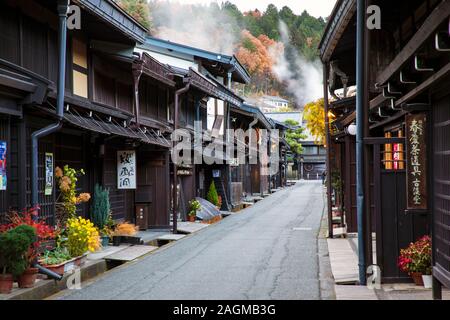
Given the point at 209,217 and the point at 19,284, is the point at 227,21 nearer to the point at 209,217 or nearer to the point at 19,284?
the point at 209,217

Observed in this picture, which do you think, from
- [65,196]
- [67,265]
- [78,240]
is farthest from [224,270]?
[65,196]

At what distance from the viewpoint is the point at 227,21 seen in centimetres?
12875

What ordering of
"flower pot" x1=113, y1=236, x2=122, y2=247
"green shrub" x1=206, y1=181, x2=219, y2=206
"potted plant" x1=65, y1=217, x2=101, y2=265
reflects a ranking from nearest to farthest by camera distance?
"potted plant" x1=65, y1=217, x2=101, y2=265 → "flower pot" x1=113, y1=236, x2=122, y2=247 → "green shrub" x1=206, y1=181, x2=219, y2=206

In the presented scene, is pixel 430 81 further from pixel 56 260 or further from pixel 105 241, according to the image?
pixel 105 241

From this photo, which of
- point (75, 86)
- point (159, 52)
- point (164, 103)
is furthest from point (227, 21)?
point (75, 86)

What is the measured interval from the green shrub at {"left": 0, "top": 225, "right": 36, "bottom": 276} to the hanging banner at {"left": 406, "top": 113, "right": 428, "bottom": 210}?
654 centimetres

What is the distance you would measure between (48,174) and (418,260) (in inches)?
348

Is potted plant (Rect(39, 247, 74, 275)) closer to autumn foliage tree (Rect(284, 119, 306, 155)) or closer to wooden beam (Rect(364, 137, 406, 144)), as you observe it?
wooden beam (Rect(364, 137, 406, 144))

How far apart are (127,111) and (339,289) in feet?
40.8

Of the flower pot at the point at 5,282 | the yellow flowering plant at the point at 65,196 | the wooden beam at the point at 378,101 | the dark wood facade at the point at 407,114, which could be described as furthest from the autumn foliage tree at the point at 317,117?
the flower pot at the point at 5,282

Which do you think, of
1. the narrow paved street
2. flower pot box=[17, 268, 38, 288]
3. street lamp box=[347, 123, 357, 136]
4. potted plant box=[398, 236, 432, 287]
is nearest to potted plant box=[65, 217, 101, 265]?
the narrow paved street

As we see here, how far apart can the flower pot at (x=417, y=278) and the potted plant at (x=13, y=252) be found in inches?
272

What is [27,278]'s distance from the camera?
1074cm

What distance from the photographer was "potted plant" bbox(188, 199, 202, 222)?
90.7ft
